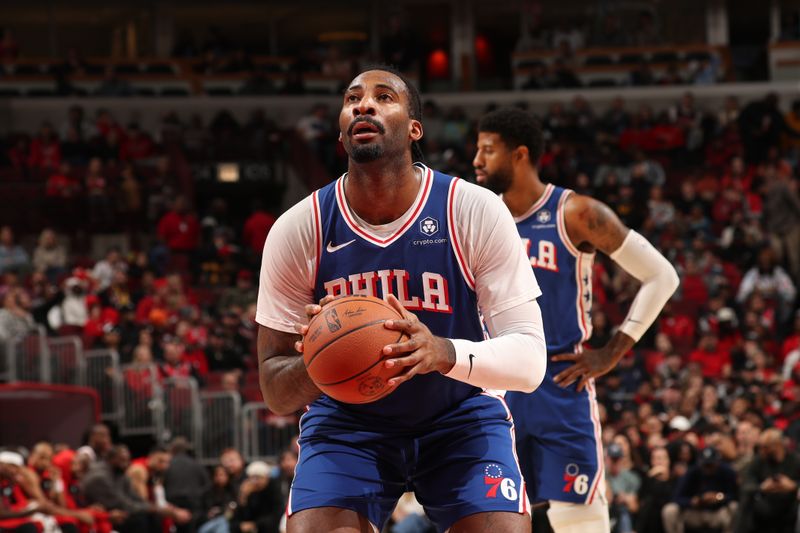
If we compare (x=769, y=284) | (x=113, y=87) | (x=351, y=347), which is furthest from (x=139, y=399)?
(x=351, y=347)

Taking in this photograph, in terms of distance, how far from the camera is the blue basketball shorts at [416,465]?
176 inches

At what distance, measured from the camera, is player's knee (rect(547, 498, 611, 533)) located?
6473 mm

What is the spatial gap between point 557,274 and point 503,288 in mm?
2101

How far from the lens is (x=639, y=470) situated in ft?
43.7

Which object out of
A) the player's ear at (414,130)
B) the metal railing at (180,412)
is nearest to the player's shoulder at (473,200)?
the player's ear at (414,130)

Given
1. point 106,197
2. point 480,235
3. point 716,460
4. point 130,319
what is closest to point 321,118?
point 106,197

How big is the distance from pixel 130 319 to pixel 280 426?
2.70m

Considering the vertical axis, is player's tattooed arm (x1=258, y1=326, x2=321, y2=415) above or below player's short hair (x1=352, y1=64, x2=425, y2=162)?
below

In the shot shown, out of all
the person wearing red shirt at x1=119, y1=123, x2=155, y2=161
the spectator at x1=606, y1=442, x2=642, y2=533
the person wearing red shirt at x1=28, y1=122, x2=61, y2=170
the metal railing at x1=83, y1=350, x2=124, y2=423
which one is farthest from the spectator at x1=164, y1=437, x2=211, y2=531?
the person wearing red shirt at x1=119, y1=123, x2=155, y2=161

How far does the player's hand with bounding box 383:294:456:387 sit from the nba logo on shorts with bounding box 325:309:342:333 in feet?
0.55

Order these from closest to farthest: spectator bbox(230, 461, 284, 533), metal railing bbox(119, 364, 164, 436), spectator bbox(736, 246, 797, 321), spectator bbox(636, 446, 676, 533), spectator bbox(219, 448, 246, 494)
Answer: spectator bbox(230, 461, 284, 533) → spectator bbox(636, 446, 676, 533) → spectator bbox(219, 448, 246, 494) → metal railing bbox(119, 364, 164, 436) → spectator bbox(736, 246, 797, 321)

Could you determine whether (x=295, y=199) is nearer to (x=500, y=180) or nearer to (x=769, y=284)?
(x=769, y=284)

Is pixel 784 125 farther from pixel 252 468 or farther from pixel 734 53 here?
pixel 252 468

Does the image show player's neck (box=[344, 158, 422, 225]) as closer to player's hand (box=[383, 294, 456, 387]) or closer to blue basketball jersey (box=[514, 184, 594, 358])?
player's hand (box=[383, 294, 456, 387])
